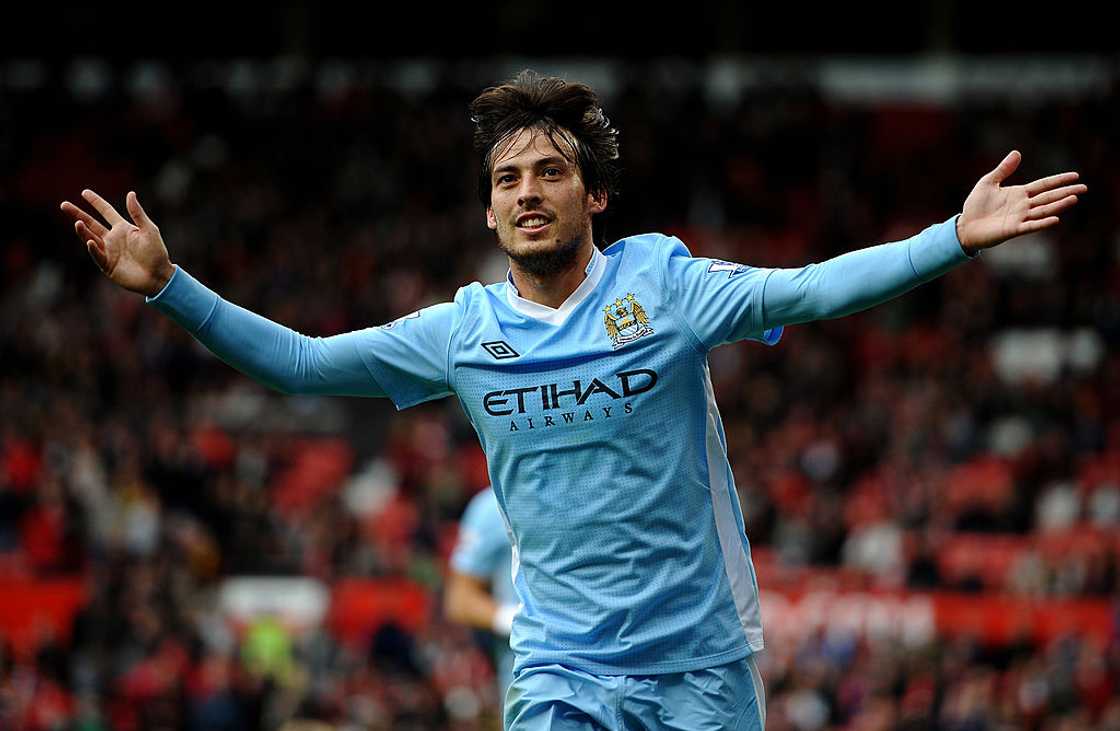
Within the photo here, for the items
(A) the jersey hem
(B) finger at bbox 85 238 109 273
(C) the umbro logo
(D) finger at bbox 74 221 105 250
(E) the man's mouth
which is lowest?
(A) the jersey hem

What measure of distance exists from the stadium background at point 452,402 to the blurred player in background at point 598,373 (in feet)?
23.8

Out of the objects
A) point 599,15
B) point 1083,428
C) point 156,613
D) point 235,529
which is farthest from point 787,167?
point 156,613

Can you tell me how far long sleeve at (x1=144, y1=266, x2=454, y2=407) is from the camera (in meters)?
4.60

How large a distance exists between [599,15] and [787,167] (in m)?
5.06

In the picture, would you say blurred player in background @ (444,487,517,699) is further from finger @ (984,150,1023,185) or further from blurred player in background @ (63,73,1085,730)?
finger @ (984,150,1023,185)

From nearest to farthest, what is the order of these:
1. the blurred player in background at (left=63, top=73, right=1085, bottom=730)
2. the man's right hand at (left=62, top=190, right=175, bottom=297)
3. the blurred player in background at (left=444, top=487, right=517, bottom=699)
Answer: the blurred player in background at (left=63, top=73, right=1085, bottom=730), the man's right hand at (left=62, top=190, right=175, bottom=297), the blurred player in background at (left=444, top=487, right=517, bottom=699)

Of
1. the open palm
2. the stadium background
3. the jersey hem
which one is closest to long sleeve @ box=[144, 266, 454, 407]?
the jersey hem

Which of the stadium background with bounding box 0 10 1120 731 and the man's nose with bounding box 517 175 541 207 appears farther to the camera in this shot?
the stadium background with bounding box 0 10 1120 731

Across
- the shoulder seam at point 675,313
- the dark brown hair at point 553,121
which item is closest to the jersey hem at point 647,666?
the shoulder seam at point 675,313

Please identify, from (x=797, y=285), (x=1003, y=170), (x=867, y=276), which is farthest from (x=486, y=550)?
(x=1003, y=170)

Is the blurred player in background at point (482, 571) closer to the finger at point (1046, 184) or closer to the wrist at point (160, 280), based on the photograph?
the wrist at point (160, 280)

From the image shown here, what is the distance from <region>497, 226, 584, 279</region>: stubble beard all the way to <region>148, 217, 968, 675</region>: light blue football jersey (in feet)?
0.26

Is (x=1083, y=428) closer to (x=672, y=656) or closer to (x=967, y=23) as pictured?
(x=967, y=23)

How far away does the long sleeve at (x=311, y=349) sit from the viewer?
15.1 feet
